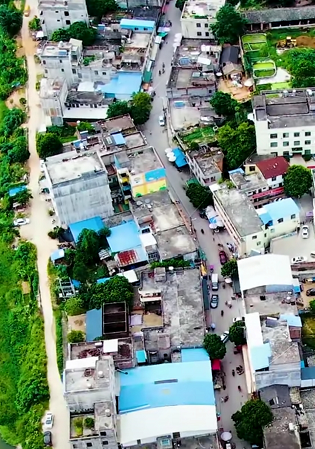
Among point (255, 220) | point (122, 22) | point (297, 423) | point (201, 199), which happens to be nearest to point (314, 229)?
point (255, 220)

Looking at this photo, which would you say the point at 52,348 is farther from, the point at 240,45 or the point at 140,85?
the point at 240,45

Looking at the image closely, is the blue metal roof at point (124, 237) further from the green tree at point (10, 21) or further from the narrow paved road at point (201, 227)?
the green tree at point (10, 21)

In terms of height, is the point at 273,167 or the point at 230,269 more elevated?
the point at 273,167

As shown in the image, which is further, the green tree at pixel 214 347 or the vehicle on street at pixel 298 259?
the vehicle on street at pixel 298 259

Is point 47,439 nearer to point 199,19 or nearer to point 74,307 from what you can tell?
point 74,307

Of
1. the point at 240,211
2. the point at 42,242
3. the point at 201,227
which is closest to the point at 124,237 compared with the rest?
the point at 201,227

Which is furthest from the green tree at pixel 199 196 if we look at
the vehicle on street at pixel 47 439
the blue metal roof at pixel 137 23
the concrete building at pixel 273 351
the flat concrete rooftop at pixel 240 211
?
the blue metal roof at pixel 137 23
